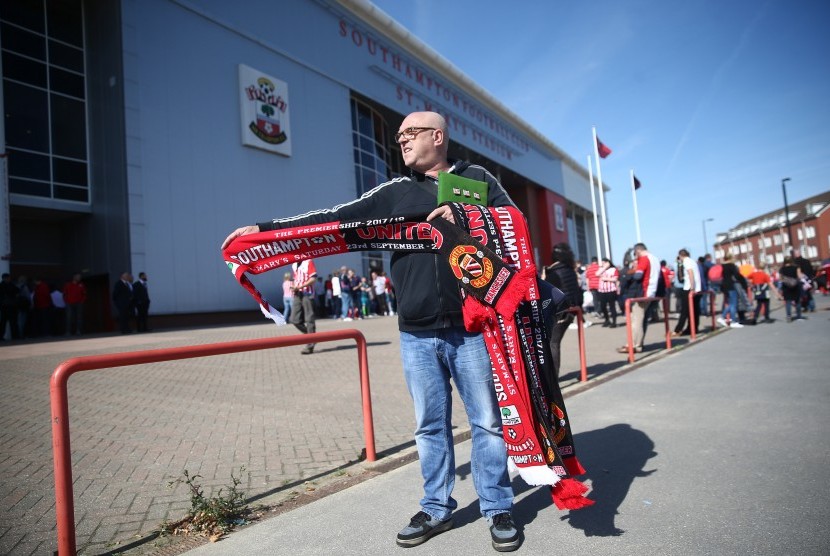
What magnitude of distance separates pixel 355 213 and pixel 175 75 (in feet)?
61.0

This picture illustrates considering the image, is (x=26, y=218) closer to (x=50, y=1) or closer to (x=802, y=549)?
(x=50, y=1)

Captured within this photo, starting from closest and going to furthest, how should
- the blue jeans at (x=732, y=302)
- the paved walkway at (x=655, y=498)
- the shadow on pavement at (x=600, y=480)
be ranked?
the paved walkway at (x=655, y=498) < the shadow on pavement at (x=600, y=480) < the blue jeans at (x=732, y=302)

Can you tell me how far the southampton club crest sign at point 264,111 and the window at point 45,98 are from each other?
554cm

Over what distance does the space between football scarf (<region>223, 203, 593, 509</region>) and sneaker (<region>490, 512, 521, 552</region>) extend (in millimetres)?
269

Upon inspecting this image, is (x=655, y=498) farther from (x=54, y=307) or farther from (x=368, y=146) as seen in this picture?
(x=368, y=146)

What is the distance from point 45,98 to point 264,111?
732 cm

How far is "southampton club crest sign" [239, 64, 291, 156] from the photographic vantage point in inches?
770

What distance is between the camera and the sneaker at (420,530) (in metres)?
2.48

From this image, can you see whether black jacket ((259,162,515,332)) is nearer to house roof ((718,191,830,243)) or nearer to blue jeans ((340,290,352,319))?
blue jeans ((340,290,352,319))

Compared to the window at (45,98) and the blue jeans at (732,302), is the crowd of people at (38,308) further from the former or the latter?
the blue jeans at (732,302)

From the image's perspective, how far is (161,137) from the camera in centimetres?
1719

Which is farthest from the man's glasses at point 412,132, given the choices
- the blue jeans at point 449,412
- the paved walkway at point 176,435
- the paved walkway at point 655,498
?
the paved walkway at point 176,435

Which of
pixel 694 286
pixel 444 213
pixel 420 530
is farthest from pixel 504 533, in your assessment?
pixel 694 286

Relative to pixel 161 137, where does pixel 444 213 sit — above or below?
below
